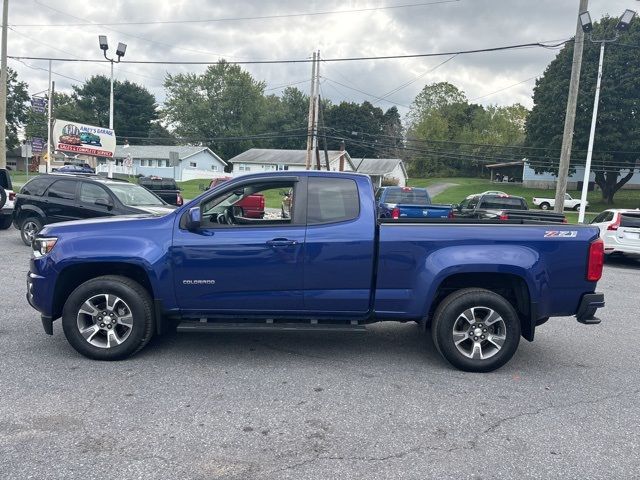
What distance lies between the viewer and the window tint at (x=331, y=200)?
4793mm

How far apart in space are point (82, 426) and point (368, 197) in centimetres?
305

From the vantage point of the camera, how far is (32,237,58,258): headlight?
4797 millimetres

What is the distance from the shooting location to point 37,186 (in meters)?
11.7

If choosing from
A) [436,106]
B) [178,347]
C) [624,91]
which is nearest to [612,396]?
[178,347]

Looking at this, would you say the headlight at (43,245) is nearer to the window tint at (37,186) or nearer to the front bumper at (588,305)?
the front bumper at (588,305)

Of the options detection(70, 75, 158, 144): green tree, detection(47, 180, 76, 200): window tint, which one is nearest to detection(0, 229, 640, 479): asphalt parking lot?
detection(47, 180, 76, 200): window tint

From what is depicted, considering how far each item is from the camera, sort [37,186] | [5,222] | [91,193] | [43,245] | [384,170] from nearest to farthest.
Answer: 1. [43,245]
2. [91,193]
3. [37,186]
4. [5,222]
5. [384,170]

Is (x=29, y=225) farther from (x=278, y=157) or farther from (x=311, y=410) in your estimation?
(x=278, y=157)

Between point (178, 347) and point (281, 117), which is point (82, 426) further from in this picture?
point (281, 117)

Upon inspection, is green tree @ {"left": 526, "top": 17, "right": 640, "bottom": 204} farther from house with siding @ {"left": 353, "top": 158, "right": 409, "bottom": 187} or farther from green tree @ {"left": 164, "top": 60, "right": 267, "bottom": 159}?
green tree @ {"left": 164, "top": 60, "right": 267, "bottom": 159}

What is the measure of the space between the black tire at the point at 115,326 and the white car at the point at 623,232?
1134 cm

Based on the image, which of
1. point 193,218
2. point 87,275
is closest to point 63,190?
point 87,275

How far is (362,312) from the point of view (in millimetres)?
4781

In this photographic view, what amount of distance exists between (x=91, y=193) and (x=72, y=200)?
0.50 meters
